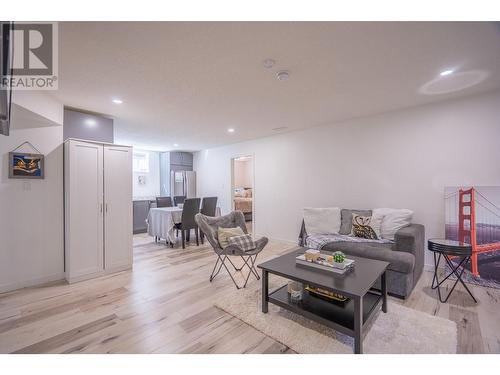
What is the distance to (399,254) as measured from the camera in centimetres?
252

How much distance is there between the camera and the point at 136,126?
14.3 feet

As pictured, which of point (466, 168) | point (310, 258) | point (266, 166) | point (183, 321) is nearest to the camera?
point (183, 321)

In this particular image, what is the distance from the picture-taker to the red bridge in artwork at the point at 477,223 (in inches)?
110

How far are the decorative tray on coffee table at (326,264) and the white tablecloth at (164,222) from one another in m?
3.05

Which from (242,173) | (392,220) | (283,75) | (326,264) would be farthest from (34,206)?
(242,173)

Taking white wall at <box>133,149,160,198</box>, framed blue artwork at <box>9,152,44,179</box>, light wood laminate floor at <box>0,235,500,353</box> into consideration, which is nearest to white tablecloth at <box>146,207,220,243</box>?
light wood laminate floor at <box>0,235,500,353</box>

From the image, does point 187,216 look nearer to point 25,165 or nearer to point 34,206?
point 34,206

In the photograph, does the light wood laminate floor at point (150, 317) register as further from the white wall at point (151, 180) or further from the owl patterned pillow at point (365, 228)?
the white wall at point (151, 180)

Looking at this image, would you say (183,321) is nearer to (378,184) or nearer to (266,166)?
(378,184)

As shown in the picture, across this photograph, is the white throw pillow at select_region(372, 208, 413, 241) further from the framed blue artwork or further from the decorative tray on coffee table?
the framed blue artwork

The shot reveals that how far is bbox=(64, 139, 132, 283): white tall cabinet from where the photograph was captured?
299 centimetres
